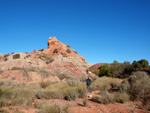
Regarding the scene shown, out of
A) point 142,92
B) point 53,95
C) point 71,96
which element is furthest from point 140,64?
point 53,95

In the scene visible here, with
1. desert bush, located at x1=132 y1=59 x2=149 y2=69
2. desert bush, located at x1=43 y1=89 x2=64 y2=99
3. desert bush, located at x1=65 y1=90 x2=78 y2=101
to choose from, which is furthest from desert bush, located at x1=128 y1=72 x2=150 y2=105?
desert bush, located at x1=132 y1=59 x2=149 y2=69

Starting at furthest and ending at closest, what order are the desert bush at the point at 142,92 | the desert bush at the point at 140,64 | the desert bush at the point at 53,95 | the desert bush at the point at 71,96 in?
the desert bush at the point at 140,64 < the desert bush at the point at 53,95 < the desert bush at the point at 71,96 < the desert bush at the point at 142,92

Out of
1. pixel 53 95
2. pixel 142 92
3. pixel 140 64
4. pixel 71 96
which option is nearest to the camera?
pixel 142 92

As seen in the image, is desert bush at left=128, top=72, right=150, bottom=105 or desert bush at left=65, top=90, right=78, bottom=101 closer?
desert bush at left=128, top=72, right=150, bottom=105

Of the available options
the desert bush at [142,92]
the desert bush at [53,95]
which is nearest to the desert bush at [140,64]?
the desert bush at [142,92]

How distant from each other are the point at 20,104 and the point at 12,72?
419 inches

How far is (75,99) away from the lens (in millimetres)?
8500

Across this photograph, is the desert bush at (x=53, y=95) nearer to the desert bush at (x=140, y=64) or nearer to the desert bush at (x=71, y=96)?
the desert bush at (x=71, y=96)

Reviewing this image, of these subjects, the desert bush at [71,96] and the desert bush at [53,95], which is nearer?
the desert bush at [71,96]

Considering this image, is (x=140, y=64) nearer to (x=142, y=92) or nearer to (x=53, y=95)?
(x=142, y=92)

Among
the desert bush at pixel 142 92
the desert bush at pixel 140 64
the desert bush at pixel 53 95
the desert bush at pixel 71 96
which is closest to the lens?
the desert bush at pixel 142 92

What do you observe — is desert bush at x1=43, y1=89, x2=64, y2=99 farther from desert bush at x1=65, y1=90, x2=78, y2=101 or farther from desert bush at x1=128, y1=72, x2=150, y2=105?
desert bush at x1=128, y1=72, x2=150, y2=105

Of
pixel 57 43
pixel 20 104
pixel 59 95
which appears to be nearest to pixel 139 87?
pixel 59 95

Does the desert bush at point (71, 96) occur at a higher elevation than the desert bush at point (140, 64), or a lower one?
lower
